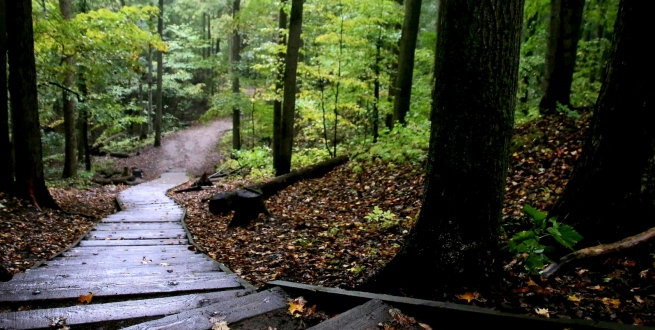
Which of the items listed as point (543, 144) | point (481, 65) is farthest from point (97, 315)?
point (543, 144)

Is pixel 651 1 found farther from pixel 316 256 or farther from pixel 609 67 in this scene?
pixel 316 256

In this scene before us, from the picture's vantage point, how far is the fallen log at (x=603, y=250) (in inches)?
126

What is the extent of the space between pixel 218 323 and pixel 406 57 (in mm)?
10456

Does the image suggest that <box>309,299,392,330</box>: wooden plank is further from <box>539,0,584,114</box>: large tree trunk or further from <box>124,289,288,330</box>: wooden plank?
<box>539,0,584,114</box>: large tree trunk

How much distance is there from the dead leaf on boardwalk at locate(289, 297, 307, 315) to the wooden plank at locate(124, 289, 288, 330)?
63 mm

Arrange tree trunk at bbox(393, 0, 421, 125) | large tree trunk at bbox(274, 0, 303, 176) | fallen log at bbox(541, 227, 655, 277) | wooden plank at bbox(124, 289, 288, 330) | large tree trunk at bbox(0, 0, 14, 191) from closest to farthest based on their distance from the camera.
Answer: wooden plank at bbox(124, 289, 288, 330)
fallen log at bbox(541, 227, 655, 277)
large tree trunk at bbox(0, 0, 14, 191)
large tree trunk at bbox(274, 0, 303, 176)
tree trunk at bbox(393, 0, 421, 125)

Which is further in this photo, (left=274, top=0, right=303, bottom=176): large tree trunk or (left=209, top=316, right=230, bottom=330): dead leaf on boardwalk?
(left=274, top=0, right=303, bottom=176): large tree trunk

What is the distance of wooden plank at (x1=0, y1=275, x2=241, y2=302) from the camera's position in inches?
131

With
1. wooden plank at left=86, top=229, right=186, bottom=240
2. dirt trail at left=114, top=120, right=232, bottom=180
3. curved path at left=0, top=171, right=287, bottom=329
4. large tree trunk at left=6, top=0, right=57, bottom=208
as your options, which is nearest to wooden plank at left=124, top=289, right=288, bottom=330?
curved path at left=0, top=171, right=287, bottom=329

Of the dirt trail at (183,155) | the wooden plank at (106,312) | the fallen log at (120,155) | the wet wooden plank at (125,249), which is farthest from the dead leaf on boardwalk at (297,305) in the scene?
the fallen log at (120,155)

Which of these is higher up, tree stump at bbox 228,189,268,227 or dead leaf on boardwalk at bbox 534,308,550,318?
Result: dead leaf on boardwalk at bbox 534,308,550,318

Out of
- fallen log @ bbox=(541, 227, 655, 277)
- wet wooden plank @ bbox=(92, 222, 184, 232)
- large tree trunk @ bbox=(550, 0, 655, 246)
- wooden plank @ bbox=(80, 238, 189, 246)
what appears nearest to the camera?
fallen log @ bbox=(541, 227, 655, 277)

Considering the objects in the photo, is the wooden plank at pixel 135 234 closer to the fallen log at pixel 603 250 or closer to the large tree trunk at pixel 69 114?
the fallen log at pixel 603 250

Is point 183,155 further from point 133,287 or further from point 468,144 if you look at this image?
point 468,144
